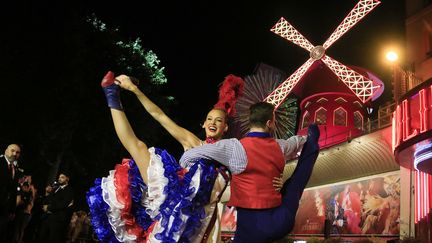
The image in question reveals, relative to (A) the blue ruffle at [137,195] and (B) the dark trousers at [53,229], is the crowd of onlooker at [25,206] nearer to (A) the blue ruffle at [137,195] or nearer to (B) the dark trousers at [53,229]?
(B) the dark trousers at [53,229]

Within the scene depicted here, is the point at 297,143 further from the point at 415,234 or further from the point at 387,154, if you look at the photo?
the point at 387,154

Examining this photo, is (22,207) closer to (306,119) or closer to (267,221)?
(267,221)

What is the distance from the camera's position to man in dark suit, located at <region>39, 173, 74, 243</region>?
909 centimetres

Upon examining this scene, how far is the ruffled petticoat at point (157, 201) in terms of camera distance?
133 inches

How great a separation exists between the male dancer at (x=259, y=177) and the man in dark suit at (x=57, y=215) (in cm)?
628

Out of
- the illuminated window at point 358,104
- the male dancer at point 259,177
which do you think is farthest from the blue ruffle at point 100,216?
the illuminated window at point 358,104

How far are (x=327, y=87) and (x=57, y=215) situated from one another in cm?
1786

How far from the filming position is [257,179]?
3.30m

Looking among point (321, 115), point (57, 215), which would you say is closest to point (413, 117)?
point (57, 215)

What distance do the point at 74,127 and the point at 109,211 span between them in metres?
16.6

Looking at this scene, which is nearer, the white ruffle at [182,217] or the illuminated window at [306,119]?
the white ruffle at [182,217]

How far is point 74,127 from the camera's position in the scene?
19766 millimetres

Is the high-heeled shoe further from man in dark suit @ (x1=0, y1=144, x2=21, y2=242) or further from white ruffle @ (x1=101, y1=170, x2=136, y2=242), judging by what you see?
man in dark suit @ (x1=0, y1=144, x2=21, y2=242)

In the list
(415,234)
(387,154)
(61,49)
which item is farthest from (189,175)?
(61,49)
